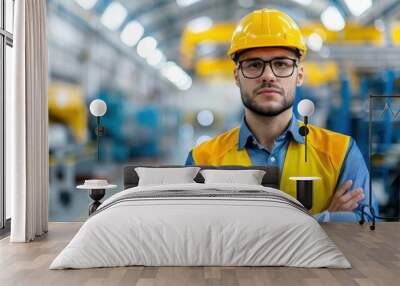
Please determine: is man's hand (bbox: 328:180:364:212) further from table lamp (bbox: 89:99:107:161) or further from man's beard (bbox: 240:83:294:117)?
table lamp (bbox: 89:99:107:161)

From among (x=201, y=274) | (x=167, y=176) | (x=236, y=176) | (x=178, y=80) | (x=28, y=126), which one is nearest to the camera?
(x=201, y=274)

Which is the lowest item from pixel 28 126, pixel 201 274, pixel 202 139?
pixel 201 274

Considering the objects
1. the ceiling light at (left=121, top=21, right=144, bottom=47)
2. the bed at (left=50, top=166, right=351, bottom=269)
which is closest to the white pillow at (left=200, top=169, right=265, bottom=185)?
the bed at (left=50, top=166, right=351, bottom=269)

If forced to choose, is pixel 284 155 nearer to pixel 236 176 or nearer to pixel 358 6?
pixel 236 176

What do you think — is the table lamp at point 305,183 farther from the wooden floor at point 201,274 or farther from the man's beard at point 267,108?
the wooden floor at point 201,274

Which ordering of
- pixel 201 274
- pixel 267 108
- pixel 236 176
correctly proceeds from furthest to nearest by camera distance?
pixel 267 108 < pixel 236 176 < pixel 201 274

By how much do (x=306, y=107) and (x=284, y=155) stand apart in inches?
24.3

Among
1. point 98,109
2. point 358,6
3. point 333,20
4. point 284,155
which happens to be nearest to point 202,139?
point 284,155

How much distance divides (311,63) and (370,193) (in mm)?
1647

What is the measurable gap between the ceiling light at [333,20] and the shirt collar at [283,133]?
45.5 inches

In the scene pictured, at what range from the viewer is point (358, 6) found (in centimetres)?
689

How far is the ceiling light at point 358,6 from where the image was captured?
22.5 ft

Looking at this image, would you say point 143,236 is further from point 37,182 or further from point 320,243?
point 37,182

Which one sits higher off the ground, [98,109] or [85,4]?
[85,4]
